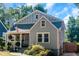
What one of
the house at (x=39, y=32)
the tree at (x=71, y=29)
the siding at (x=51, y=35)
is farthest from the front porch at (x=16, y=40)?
the tree at (x=71, y=29)

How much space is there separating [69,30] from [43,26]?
1.31 ft

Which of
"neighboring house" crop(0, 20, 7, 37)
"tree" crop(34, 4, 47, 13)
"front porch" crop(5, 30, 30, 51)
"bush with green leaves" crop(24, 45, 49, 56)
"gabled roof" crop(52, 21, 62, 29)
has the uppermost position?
"tree" crop(34, 4, 47, 13)

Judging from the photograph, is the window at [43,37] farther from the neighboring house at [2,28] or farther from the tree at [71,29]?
the neighboring house at [2,28]

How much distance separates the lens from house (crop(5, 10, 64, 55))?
20.3 feet

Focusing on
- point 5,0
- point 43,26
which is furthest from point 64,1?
point 5,0

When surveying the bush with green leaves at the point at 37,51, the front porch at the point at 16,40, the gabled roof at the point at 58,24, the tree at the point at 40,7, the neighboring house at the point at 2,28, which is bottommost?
the bush with green leaves at the point at 37,51

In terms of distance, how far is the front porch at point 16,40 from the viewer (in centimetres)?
624

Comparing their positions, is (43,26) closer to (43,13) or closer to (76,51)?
(43,13)

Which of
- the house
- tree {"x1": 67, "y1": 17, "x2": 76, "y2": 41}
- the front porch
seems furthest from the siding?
tree {"x1": 67, "y1": 17, "x2": 76, "y2": 41}

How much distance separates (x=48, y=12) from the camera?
618cm

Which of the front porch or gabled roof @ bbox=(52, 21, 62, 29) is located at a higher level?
gabled roof @ bbox=(52, 21, 62, 29)

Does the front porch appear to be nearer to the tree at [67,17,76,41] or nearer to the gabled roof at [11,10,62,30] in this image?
the gabled roof at [11,10,62,30]

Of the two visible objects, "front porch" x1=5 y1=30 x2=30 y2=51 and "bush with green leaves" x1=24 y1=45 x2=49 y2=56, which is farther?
"front porch" x1=5 y1=30 x2=30 y2=51

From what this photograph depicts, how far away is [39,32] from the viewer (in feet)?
20.4
